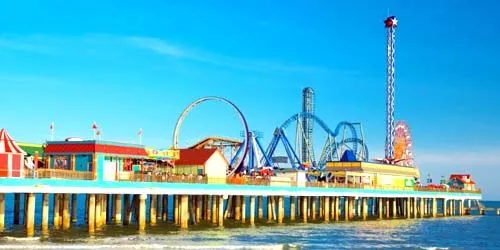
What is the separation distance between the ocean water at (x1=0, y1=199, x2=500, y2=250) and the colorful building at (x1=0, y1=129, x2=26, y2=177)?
3.69 meters

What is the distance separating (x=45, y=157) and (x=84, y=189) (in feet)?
23.8

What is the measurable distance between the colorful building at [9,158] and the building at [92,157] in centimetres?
479

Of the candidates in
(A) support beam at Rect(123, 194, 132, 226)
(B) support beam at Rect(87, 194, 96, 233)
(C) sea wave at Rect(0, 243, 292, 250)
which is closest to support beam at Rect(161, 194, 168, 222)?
(A) support beam at Rect(123, 194, 132, 226)

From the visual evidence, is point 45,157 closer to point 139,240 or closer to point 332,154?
point 139,240

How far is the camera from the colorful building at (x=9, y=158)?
43.4 metres

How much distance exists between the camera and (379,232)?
197ft

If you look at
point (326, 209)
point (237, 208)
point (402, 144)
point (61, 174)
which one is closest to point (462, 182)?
point (402, 144)

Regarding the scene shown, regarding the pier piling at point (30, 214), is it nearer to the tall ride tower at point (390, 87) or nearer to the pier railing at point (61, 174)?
the pier railing at point (61, 174)

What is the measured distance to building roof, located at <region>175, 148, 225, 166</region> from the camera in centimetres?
6206

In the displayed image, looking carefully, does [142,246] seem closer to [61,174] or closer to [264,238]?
[61,174]

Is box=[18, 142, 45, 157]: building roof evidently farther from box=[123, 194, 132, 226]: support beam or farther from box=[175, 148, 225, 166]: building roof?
box=[175, 148, 225, 166]: building roof

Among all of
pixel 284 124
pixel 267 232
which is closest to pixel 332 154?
pixel 284 124

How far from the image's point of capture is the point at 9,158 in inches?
1730

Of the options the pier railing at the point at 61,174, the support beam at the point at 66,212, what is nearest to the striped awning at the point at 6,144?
the pier railing at the point at 61,174
